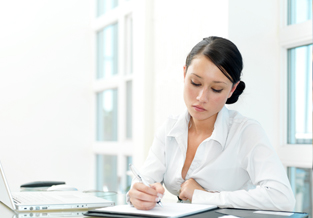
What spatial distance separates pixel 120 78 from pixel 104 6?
91 cm

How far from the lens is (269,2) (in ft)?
7.00

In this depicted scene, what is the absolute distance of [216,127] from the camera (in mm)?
1493

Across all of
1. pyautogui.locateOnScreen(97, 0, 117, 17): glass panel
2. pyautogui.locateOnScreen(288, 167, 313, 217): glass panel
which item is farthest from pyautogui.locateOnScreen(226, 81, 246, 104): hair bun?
pyautogui.locateOnScreen(97, 0, 117, 17): glass panel

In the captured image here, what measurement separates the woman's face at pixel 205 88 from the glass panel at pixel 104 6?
7.92 feet

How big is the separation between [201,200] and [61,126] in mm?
2669

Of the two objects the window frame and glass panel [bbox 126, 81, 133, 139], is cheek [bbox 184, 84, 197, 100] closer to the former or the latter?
the window frame

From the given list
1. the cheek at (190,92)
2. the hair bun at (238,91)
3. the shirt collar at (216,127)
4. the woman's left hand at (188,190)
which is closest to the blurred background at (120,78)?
the hair bun at (238,91)

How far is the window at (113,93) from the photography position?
330 centimetres

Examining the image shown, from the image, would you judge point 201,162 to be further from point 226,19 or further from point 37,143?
point 37,143

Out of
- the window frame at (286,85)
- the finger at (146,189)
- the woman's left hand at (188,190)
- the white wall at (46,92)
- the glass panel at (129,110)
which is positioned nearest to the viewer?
the finger at (146,189)

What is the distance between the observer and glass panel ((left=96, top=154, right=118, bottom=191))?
11.8 feet

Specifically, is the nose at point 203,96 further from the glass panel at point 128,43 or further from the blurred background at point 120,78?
the glass panel at point 128,43

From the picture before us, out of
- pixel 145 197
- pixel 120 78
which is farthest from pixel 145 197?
pixel 120 78

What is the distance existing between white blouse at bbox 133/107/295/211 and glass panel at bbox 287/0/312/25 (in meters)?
0.84
